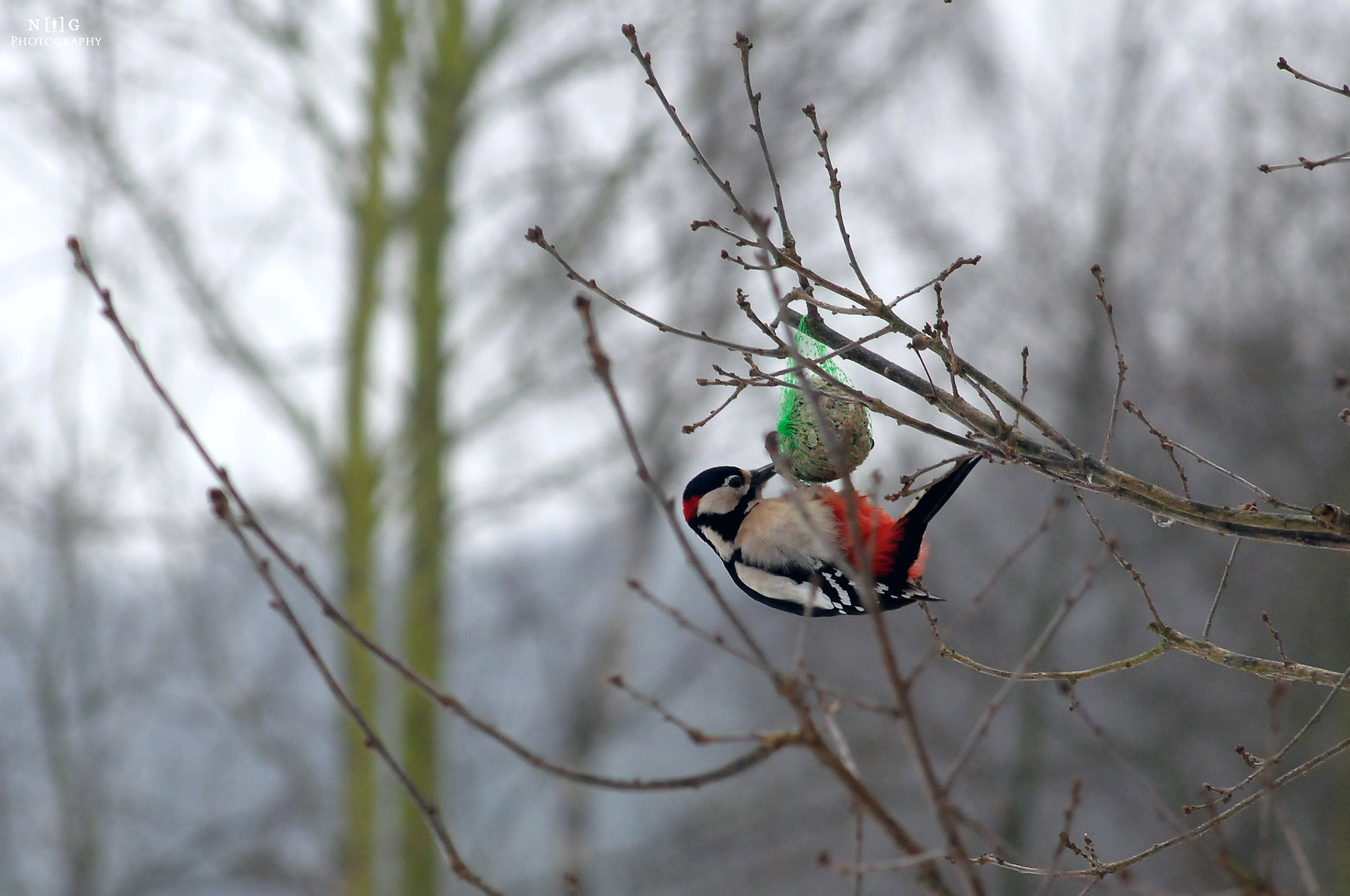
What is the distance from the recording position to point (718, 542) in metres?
3.75

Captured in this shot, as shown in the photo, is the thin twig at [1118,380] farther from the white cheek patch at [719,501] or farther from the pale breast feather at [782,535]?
the white cheek patch at [719,501]

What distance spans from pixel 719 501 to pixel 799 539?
0.43m

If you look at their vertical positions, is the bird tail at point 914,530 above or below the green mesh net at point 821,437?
below

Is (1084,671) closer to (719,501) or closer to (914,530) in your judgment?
(914,530)

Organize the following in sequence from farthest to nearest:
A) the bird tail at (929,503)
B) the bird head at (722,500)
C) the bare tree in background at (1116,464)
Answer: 1. the bare tree in background at (1116,464)
2. the bird head at (722,500)
3. the bird tail at (929,503)

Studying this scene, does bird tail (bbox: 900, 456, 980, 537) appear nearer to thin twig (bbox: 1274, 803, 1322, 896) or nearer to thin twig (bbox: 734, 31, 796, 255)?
thin twig (bbox: 734, 31, 796, 255)

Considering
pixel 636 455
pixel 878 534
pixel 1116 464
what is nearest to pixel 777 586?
pixel 878 534

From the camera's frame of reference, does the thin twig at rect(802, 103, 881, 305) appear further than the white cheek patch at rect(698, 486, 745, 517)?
No

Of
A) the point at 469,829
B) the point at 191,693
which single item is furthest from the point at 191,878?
the point at 469,829

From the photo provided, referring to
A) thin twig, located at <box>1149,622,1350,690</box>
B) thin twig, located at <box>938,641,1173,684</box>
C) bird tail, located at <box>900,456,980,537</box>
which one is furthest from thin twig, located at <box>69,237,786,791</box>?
bird tail, located at <box>900,456,980,537</box>

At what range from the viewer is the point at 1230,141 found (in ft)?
33.1

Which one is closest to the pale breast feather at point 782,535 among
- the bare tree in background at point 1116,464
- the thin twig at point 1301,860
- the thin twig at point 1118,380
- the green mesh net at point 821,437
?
the green mesh net at point 821,437

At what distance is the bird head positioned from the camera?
11.5 feet

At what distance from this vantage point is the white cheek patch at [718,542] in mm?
3706
